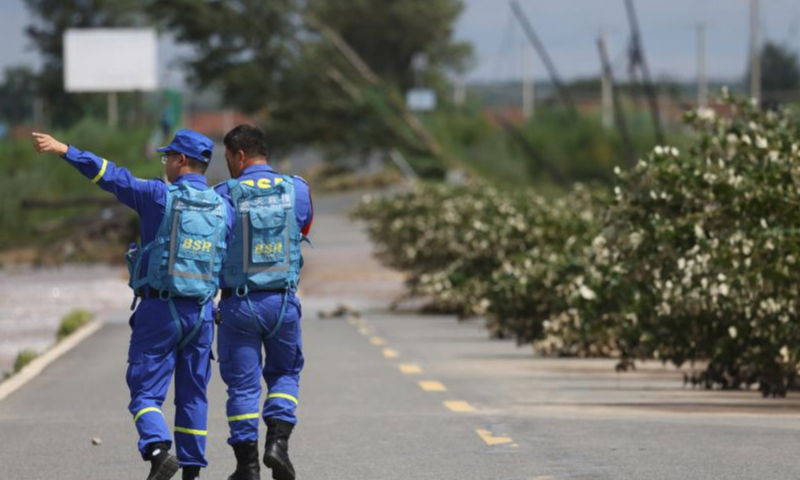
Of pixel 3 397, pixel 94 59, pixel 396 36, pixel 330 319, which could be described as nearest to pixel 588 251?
pixel 3 397

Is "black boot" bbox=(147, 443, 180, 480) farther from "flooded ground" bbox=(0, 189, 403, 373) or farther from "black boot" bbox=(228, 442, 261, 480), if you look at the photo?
"flooded ground" bbox=(0, 189, 403, 373)

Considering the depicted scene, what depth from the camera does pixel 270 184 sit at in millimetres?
10570

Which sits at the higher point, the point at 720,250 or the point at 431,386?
the point at 720,250

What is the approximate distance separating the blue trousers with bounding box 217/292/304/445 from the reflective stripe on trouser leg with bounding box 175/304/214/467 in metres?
0.23

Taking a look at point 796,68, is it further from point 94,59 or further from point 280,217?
point 280,217

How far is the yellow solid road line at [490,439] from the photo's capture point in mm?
12641

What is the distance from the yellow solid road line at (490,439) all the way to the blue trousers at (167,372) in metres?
2.90

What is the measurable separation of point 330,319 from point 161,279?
19810 mm

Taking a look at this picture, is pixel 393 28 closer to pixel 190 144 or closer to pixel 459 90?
pixel 459 90

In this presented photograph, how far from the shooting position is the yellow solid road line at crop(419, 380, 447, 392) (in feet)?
55.8

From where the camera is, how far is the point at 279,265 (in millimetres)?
10492

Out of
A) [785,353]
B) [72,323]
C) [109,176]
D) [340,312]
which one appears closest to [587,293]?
[785,353]

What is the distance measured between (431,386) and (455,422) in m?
3.31

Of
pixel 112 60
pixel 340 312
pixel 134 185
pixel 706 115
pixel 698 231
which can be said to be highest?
pixel 112 60
